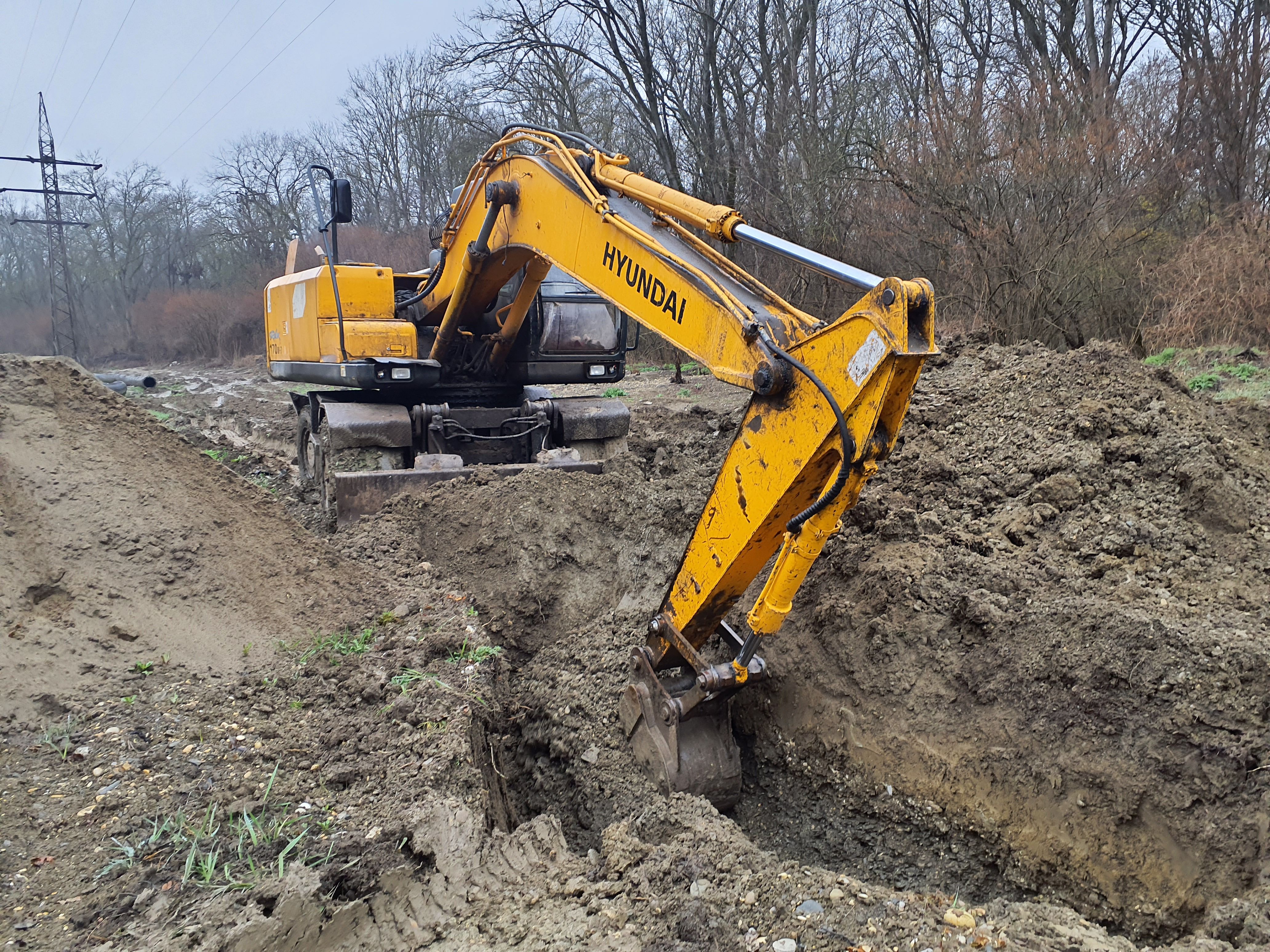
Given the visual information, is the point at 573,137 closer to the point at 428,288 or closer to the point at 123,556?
the point at 428,288

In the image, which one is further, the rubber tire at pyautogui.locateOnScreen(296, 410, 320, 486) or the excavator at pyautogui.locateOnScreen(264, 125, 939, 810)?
the rubber tire at pyautogui.locateOnScreen(296, 410, 320, 486)

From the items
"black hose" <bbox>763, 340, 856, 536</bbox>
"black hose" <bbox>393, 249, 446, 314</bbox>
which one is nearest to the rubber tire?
"black hose" <bbox>393, 249, 446, 314</bbox>

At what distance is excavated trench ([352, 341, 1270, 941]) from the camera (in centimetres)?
301

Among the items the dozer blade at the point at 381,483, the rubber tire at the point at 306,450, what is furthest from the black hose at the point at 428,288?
the dozer blade at the point at 381,483

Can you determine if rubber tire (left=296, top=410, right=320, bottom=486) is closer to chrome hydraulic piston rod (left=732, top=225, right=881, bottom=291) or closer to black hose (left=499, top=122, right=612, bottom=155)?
black hose (left=499, top=122, right=612, bottom=155)

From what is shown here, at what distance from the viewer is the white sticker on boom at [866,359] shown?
101 inches

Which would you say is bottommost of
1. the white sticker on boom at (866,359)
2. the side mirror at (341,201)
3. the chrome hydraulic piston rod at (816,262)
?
the white sticker on boom at (866,359)

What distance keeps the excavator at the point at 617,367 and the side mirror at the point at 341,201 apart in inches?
0.6

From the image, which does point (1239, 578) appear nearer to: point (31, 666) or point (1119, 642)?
point (1119, 642)

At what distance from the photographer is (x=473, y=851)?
9.52 feet

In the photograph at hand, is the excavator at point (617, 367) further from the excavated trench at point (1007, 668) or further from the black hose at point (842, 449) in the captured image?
the excavated trench at point (1007, 668)

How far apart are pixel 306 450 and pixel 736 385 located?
6.34 metres

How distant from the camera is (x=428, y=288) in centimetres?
722

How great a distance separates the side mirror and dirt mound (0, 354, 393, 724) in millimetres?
2024
